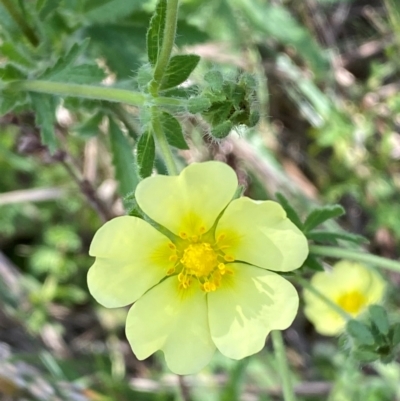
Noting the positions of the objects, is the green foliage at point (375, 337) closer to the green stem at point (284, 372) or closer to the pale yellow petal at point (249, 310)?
the green stem at point (284, 372)

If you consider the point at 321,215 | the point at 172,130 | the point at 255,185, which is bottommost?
the point at 255,185

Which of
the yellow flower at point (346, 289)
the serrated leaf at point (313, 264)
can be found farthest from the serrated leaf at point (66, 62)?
the yellow flower at point (346, 289)

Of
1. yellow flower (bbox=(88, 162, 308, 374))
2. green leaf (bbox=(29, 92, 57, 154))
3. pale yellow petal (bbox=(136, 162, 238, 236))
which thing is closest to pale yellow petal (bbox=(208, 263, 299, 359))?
yellow flower (bbox=(88, 162, 308, 374))

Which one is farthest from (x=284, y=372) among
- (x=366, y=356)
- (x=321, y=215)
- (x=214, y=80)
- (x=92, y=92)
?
(x=92, y=92)

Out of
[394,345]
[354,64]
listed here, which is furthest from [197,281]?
[354,64]

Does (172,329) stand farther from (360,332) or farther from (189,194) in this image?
(360,332)
